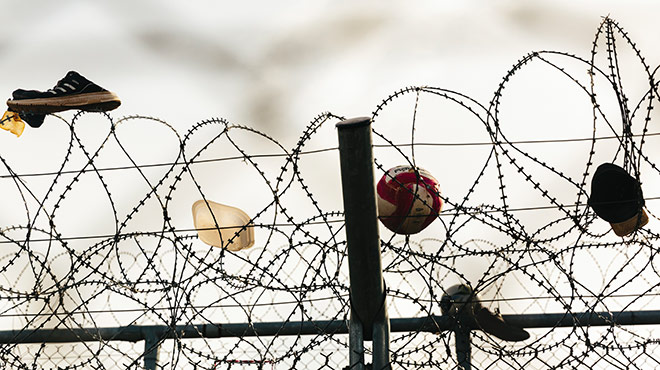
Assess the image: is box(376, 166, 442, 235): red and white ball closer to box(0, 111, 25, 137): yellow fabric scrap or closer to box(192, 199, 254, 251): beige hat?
box(192, 199, 254, 251): beige hat

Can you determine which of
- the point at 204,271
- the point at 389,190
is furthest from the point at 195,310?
the point at 389,190

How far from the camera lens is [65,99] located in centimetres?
504

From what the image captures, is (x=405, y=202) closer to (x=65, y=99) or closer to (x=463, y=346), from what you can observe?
(x=463, y=346)

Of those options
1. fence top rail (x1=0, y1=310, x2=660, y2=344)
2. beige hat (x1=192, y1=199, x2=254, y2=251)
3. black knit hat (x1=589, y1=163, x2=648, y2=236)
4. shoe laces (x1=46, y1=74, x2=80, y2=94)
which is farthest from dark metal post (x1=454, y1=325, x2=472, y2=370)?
shoe laces (x1=46, y1=74, x2=80, y2=94)

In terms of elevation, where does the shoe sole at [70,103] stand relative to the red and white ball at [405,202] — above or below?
above

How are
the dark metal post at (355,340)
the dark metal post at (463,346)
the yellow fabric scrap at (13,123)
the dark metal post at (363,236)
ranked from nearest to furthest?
1. the dark metal post at (363,236)
2. the dark metal post at (355,340)
3. the dark metal post at (463,346)
4. the yellow fabric scrap at (13,123)

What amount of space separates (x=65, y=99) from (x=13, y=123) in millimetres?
380

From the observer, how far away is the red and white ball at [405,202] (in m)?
4.43

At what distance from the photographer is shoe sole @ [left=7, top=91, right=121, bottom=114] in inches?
196

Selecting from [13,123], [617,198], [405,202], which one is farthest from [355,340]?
[13,123]

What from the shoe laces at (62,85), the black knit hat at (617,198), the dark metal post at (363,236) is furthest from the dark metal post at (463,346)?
the shoe laces at (62,85)

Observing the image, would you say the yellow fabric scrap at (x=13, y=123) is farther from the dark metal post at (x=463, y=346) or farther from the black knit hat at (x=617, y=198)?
the black knit hat at (x=617, y=198)

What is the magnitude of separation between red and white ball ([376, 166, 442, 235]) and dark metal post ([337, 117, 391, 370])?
0.93 m

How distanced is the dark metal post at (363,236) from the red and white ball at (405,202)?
3.04 feet
